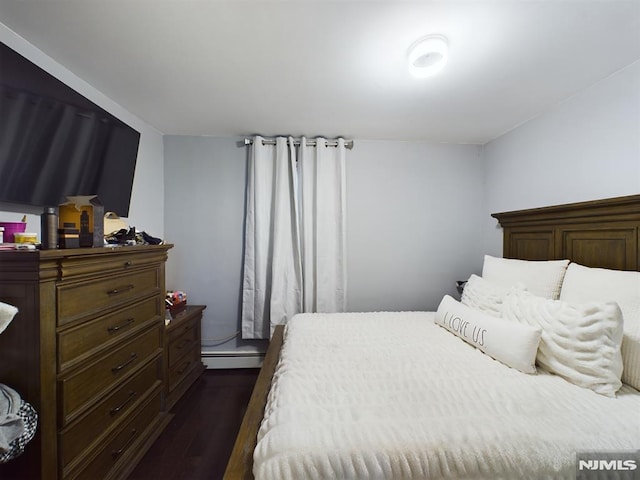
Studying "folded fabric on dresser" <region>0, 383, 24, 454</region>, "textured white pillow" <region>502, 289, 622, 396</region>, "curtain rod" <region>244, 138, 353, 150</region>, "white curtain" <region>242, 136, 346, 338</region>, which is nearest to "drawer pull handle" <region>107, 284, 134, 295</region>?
"folded fabric on dresser" <region>0, 383, 24, 454</region>

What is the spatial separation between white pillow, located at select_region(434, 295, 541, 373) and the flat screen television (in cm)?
260

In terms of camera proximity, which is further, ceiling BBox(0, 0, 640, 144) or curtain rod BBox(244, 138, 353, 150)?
curtain rod BBox(244, 138, 353, 150)

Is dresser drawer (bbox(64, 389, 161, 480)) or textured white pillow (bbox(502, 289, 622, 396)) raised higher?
textured white pillow (bbox(502, 289, 622, 396))

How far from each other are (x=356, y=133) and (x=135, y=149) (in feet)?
6.68

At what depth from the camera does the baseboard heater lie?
2678 millimetres

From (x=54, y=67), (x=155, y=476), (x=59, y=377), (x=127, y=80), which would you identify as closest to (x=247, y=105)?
(x=127, y=80)

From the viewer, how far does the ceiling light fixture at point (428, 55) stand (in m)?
1.31

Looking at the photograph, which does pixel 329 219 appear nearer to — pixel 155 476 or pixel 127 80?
pixel 127 80

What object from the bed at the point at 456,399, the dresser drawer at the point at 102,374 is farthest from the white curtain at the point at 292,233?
the dresser drawer at the point at 102,374

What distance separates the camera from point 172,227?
2.71m

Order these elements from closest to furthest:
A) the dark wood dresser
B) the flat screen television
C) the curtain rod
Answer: the dark wood dresser
the flat screen television
the curtain rod

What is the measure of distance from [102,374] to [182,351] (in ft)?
3.25

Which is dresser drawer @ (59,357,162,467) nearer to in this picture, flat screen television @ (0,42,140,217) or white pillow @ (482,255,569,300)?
flat screen television @ (0,42,140,217)

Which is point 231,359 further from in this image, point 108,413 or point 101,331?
point 101,331
